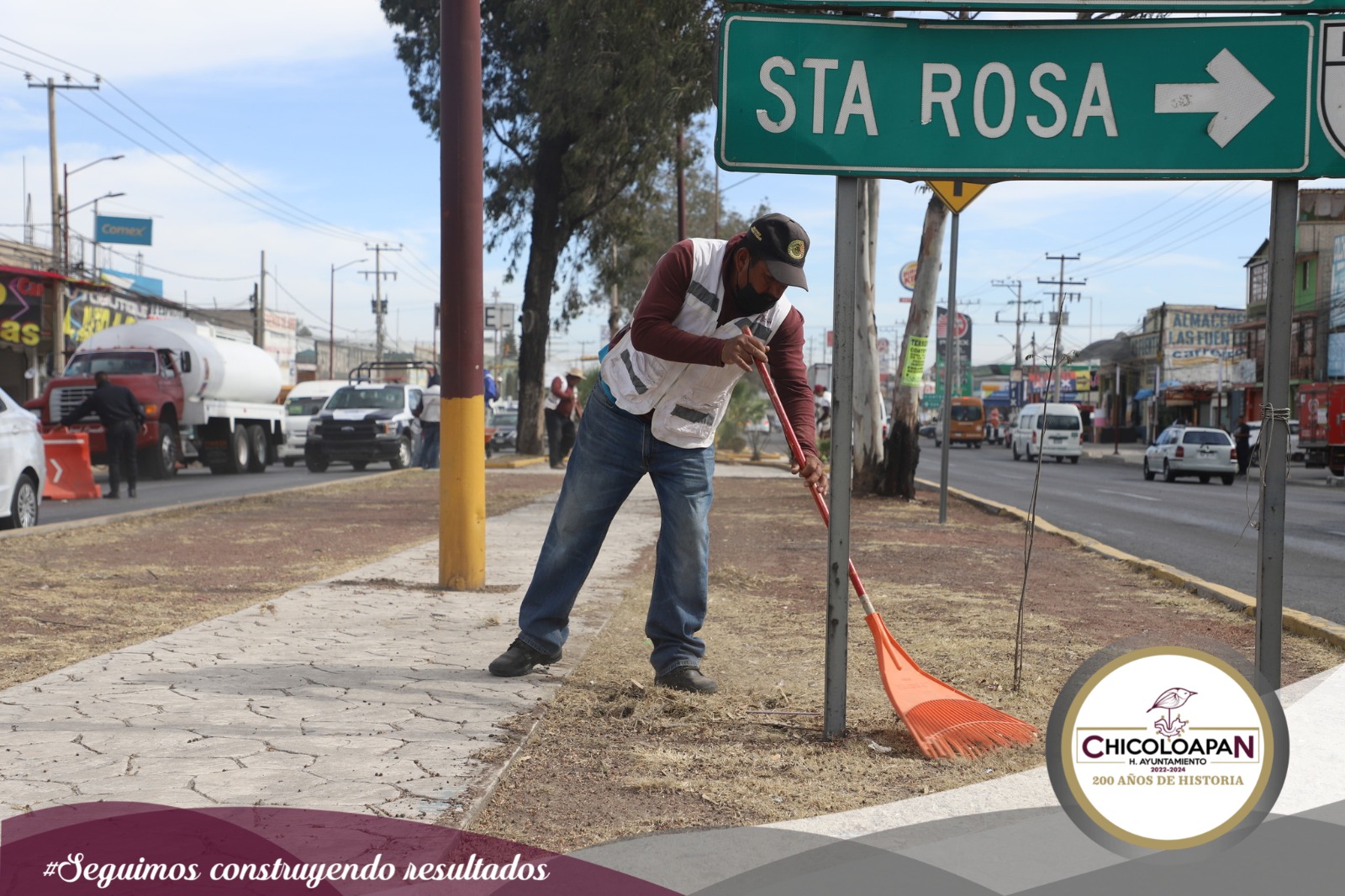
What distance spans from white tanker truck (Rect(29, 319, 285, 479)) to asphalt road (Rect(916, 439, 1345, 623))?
14046 millimetres

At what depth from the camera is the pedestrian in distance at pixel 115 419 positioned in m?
16.8

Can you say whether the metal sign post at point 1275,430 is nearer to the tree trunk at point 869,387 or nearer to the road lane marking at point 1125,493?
the tree trunk at point 869,387

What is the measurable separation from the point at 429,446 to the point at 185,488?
14.1 ft

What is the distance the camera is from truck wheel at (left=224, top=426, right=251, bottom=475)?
25047 mm

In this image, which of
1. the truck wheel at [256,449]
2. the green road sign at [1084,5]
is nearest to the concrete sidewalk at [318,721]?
the green road sign at [1084,5]

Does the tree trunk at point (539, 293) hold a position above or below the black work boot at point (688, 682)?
above

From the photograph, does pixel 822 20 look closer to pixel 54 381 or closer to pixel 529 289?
pixel 54 381

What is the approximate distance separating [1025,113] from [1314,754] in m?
2.13

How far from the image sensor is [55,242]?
36.9 metres

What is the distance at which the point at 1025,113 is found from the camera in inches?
150

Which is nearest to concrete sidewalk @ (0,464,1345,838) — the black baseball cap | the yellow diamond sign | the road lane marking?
the black baseball cap

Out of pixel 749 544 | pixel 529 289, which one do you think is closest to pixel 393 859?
pixel 749 544

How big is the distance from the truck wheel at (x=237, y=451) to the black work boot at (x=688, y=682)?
869 inches

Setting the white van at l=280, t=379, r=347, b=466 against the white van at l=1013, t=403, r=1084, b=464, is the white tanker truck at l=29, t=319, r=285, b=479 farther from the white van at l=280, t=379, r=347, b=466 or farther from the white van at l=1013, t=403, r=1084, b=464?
the white van at l=1013, t=403, r=1084, b=464
